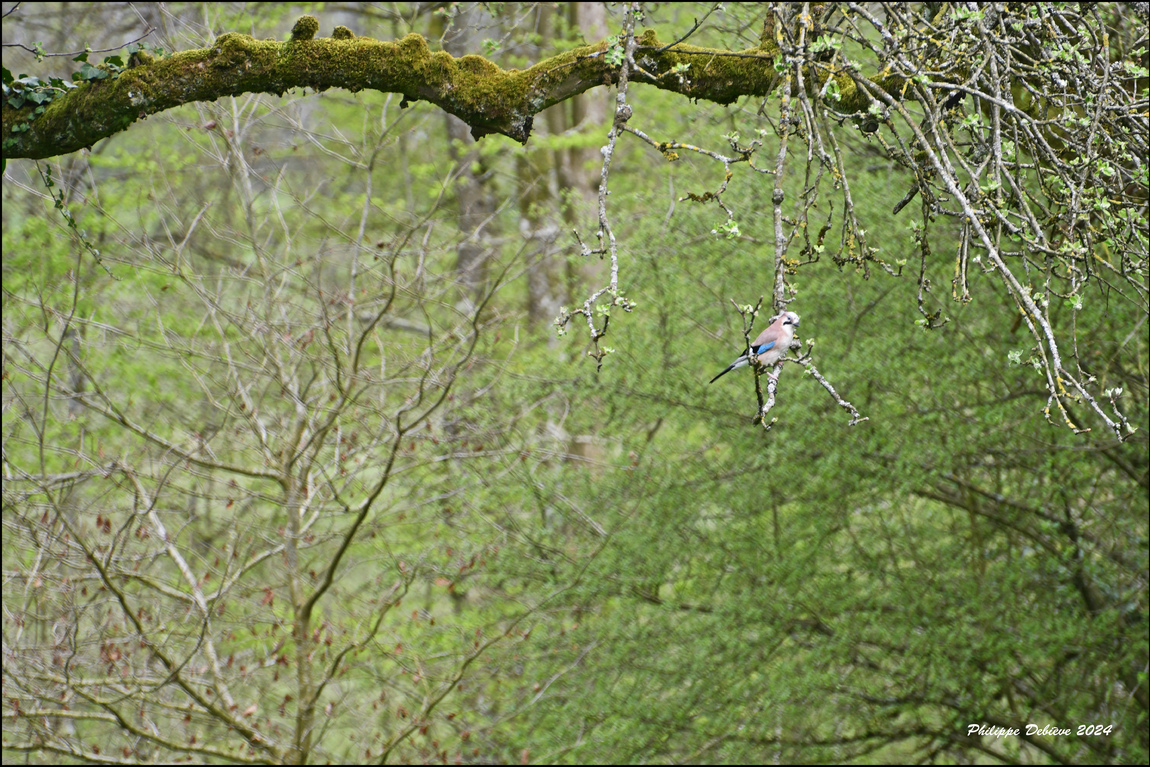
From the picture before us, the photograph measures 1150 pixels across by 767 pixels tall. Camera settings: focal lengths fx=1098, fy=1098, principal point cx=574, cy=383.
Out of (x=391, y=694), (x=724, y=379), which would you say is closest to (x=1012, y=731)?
(x=724, y=379)

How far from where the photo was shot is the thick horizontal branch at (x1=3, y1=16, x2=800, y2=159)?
374 cm

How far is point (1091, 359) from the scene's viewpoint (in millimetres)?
6594

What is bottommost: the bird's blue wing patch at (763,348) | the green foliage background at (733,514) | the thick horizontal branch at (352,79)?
the green foliage background at (733,514)

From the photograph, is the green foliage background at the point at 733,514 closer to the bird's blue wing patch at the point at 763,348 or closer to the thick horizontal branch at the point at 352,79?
the bird's blue wing patch at the point at 763,348

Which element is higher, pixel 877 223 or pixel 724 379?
pixel 877 223

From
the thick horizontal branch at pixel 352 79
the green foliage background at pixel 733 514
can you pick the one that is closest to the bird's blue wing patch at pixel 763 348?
the thick horizontal branch at pixel 352 79

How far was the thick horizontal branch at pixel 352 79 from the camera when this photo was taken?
3.74 m

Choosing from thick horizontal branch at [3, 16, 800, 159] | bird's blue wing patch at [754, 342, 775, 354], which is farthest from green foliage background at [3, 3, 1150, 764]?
thick horizontal branch at [3, 16, 800, 159]

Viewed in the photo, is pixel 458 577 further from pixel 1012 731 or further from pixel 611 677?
pixel 1012 731

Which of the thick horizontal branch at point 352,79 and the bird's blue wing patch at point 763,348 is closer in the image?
the thick horizontal branch at point 352,79

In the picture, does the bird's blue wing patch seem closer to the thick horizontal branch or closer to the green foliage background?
the thick horizontal branch

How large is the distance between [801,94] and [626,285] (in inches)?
203

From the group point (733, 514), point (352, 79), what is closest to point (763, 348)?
point (352, 79)

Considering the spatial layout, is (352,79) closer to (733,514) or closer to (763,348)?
(763,348)
